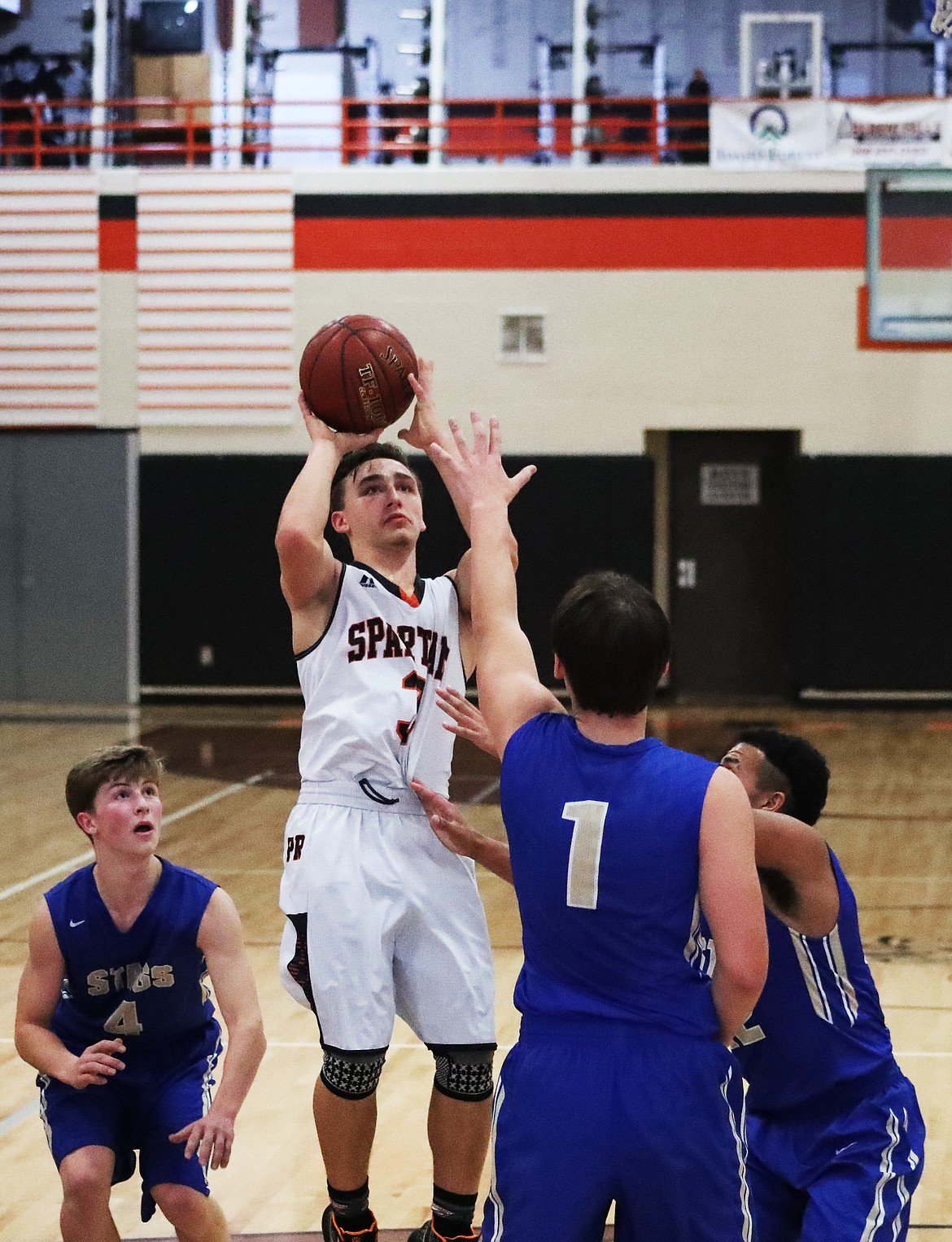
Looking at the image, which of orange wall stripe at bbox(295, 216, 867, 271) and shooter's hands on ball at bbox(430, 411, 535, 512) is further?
orange wall stripe at bbox(295, 216, 867, 271)

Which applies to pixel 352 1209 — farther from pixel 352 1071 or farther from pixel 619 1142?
pixel 619 1142

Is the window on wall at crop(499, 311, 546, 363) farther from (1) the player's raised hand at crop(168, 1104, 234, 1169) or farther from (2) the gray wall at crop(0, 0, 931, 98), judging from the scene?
(1) the player's raised hand at crop(168, 1104, 234, 1169)

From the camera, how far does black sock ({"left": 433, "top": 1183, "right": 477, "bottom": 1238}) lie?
3875mm

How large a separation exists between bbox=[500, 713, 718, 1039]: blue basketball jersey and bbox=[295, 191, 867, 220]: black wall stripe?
14.1m

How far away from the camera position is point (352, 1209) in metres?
3.86

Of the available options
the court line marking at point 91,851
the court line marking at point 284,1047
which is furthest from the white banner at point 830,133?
the court line marking at point 284,1047

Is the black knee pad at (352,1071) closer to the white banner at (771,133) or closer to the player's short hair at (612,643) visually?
the player's short hair at (612,643)

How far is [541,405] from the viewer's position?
→ 16250 mm

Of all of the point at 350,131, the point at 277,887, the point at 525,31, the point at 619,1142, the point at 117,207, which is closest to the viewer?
the point at 619,1142

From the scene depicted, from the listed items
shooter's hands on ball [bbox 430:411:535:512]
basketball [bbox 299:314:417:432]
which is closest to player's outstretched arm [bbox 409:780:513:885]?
shooter's hands on ball [bbox 430:411:535:512]

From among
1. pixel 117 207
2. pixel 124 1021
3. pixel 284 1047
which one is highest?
pixel 117 207

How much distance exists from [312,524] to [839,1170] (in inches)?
71.7

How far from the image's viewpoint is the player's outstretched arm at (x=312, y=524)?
381 centimetres

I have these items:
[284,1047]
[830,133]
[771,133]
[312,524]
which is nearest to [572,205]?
[771,133]
